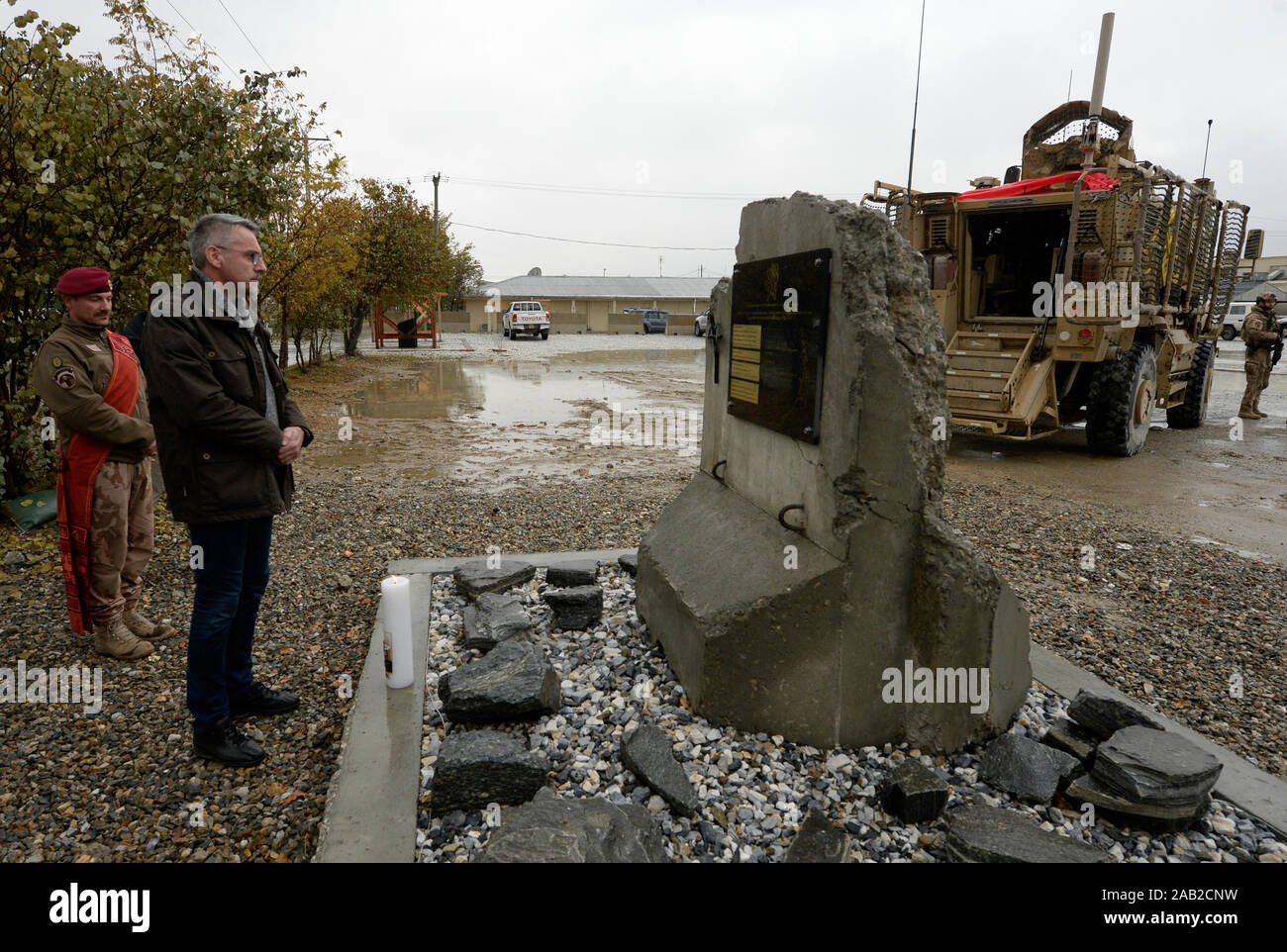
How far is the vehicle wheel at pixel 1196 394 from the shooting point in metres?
11.6

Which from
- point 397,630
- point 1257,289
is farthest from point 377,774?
point 1257,289

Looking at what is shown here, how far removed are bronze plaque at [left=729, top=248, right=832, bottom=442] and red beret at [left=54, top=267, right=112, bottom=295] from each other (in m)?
3.15

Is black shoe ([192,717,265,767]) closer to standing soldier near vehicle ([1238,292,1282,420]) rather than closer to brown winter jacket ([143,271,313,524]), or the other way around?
brown winter jacket ([143,271,313,524])

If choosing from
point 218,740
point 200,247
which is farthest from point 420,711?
point 200,247

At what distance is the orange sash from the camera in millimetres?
3809

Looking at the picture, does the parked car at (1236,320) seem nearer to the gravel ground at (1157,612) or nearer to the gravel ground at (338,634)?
the gravel ground at (338,634)

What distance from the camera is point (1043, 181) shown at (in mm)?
9031

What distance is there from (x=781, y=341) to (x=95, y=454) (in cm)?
341

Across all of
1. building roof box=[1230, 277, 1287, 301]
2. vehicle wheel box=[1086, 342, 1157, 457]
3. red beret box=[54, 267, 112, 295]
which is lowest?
vehicle wheel box=[1086, 342, 1157, 457]

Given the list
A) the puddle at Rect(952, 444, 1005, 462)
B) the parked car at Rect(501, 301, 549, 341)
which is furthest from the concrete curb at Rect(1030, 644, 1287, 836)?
the parked car at Rect(501, 301, 549, 341)

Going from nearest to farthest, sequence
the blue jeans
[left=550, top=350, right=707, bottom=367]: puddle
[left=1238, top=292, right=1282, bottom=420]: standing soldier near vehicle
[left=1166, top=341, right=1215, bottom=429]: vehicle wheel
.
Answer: the blue jeans, [left=1166, top=341, right=1215, bottom=429]: vehicle wheel, [left=1238, top=292, right=1282, bottom=420]: standing soldier near vehicle, [left=550, top=350, right=707, bottom=367]: puddle

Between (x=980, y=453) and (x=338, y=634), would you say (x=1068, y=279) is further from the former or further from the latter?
(x=338, y=634)
